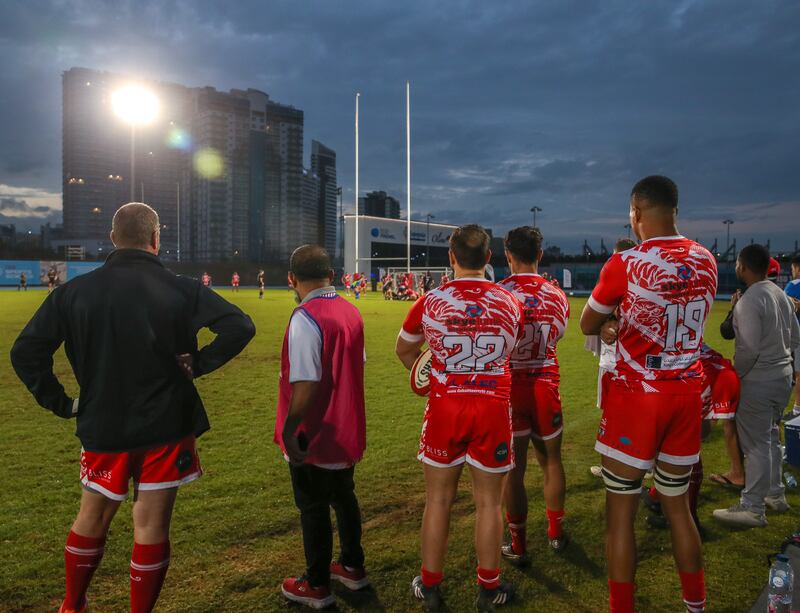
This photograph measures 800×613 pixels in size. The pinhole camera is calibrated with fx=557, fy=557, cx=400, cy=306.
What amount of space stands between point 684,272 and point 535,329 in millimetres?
1027

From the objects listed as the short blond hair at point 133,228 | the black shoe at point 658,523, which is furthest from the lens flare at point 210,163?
the black shoe at point 658,523

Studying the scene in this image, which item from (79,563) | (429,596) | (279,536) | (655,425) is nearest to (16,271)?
(279,536)

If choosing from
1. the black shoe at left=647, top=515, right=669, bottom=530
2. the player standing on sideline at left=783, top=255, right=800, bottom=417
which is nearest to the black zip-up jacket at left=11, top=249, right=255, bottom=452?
the black shoe at left=647, top=515, right=669, bottom=530

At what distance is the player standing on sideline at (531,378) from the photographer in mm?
3633

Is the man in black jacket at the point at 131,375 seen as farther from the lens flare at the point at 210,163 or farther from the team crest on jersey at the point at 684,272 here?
the lens flare at the point at 210,163

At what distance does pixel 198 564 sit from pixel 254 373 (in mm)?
7589

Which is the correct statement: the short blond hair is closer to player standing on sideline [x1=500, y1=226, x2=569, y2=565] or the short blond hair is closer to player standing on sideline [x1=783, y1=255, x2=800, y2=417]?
player standing on sideline [x1=500, y1=226, x2=569, y2=565]

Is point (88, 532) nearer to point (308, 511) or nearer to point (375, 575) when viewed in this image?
point (308, 511)

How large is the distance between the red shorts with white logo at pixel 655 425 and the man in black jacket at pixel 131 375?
2.01m

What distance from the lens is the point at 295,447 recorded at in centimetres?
304

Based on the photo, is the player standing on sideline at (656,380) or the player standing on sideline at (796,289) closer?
the player standing on sideline at (656,380)

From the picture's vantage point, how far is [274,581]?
3518mm

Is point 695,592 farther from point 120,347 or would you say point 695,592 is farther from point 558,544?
point 120,347

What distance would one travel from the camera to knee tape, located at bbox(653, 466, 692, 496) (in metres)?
2.93
